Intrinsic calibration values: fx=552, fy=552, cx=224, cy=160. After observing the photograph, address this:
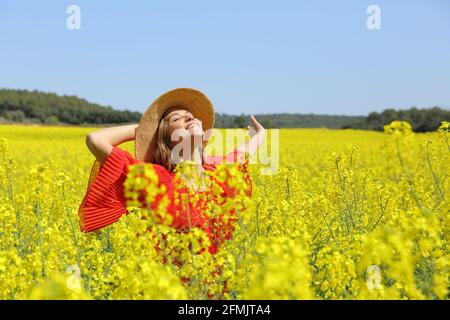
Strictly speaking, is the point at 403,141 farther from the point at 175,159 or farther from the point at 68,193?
the point at 68,193

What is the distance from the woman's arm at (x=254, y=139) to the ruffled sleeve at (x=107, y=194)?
0.81 metres

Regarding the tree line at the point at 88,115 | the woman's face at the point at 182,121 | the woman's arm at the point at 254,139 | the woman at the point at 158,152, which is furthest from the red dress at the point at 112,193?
the tree line at the point at 88,115

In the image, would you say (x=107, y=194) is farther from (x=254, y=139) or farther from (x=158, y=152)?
(x=254, y=139)

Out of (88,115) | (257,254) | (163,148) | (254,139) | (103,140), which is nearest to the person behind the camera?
(257,254)

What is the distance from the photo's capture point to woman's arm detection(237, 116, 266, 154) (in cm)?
396

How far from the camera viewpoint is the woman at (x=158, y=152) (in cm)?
361

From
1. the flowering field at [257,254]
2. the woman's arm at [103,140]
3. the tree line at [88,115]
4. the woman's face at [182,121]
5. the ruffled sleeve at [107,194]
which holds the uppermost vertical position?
the tree line at [88,115]

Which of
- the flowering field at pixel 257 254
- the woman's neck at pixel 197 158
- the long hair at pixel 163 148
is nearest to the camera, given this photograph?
the flowering field at pixel 257 254

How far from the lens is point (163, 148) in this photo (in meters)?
3.81

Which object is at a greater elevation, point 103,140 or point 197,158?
point 103,140

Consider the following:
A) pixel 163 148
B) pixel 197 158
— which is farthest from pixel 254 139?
pixel 163 148

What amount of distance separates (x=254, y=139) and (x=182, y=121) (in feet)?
1.82

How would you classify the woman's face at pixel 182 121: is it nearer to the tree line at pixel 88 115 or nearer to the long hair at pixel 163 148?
the long hair at pixel 163 148
